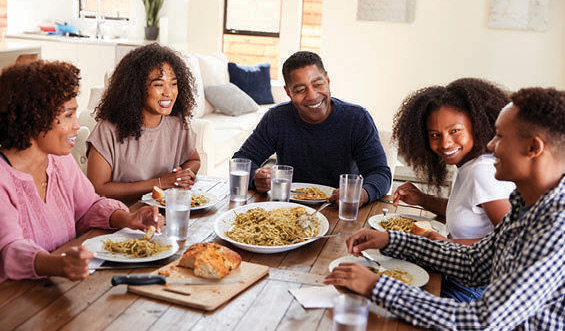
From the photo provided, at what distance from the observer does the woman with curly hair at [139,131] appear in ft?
7.91

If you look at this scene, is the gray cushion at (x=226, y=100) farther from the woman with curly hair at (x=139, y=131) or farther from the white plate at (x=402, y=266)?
the white plate at (x=402, y=266)

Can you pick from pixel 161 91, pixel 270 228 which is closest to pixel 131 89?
pixel 161 91

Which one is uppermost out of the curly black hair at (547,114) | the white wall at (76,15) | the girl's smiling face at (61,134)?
the white wall at (76,15)

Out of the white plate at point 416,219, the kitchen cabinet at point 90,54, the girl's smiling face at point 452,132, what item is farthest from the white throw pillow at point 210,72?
the girl's smiling face at point 452,132

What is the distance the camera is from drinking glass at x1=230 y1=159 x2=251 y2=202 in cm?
226

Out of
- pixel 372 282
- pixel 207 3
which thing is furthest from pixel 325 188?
pixel 207 3

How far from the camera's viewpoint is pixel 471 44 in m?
6.36

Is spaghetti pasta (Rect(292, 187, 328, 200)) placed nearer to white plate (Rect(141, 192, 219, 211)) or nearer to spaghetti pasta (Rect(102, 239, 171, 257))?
white plate (Rect(141, 192, 219, 211))

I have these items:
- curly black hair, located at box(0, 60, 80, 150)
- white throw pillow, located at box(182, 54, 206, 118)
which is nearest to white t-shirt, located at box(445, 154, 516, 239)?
curly black hair, located at box(0, 60, 80, 150)

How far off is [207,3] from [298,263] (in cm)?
572

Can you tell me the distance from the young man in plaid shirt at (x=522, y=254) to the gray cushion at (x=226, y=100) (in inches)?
168

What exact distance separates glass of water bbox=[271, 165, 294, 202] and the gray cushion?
11.4 ft

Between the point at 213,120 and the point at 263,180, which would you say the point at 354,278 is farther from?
the point at 213,120

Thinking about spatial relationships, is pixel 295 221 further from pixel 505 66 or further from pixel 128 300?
pixel 505 66
